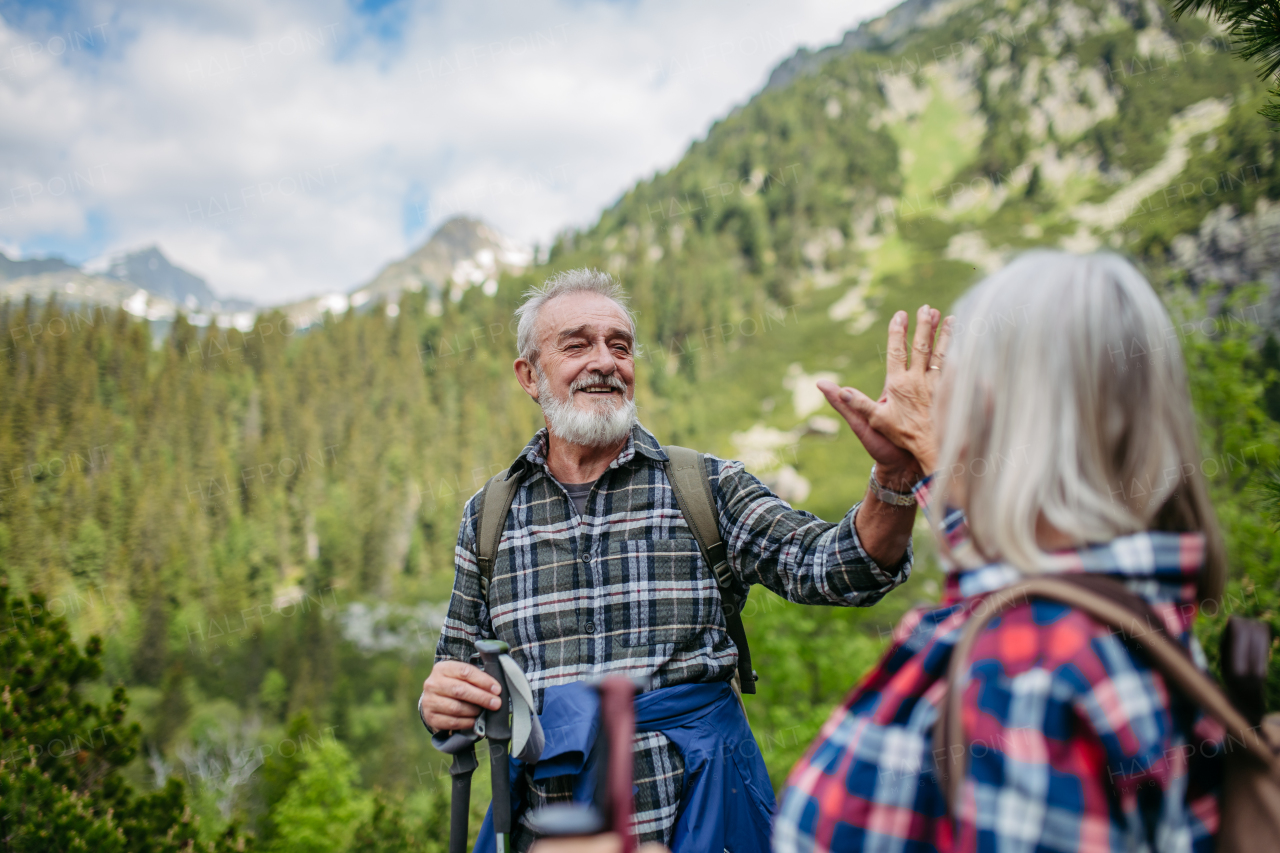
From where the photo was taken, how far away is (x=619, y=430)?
3.13 meters

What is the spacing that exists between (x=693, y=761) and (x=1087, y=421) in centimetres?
186

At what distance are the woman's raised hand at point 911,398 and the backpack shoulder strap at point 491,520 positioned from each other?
1581 mm

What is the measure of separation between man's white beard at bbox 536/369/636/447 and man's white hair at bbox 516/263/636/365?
1.10 feet

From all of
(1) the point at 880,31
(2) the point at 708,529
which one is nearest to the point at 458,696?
(2) the point at 708,529

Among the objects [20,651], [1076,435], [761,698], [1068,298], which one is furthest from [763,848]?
[761,698]

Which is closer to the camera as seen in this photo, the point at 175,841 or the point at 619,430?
the point at 619,430

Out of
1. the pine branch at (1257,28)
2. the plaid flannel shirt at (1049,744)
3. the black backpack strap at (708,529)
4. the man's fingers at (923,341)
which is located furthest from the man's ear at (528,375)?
the pine branch at (1257,28)

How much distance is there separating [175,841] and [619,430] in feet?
40.6

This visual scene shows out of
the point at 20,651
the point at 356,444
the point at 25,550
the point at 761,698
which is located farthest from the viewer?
the point at 356,444

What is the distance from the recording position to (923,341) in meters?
2.05

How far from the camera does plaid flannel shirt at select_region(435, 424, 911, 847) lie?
2572mm

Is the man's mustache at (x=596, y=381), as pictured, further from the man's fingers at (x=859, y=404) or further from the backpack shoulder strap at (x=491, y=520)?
the man's fingers at (x=859, y=404)

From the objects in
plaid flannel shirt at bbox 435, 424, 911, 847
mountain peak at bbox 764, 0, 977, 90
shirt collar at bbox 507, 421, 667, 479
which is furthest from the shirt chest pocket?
mountain peak at bbox 764, 0, 977, 90

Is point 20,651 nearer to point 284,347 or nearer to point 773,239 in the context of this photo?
point 284,347
